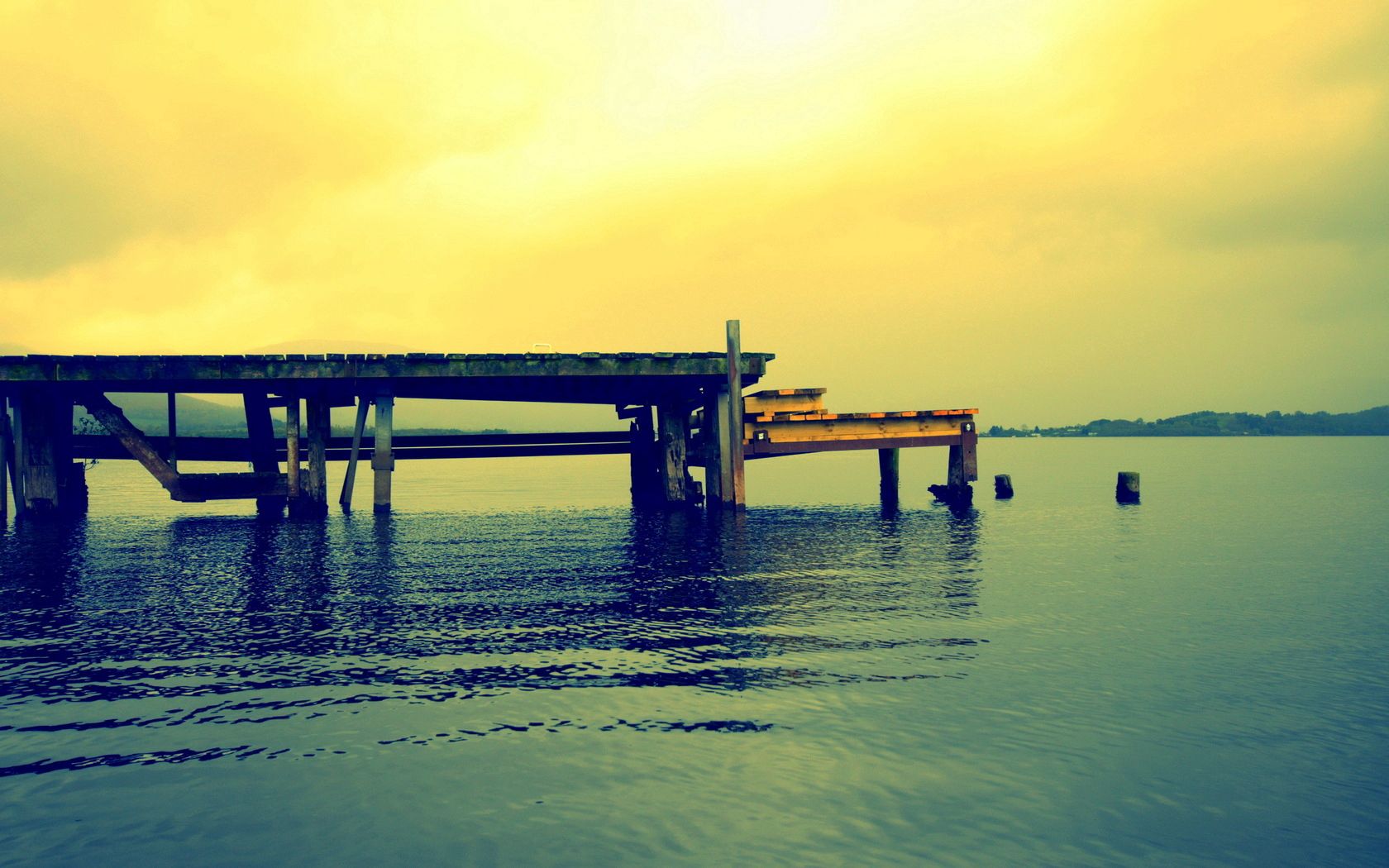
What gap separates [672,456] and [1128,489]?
1837 centimetres

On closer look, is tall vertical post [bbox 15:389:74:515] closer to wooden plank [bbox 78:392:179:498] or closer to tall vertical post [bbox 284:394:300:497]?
wooden plank [bbox 78:392:179:498]

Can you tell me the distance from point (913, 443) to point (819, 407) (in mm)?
3218

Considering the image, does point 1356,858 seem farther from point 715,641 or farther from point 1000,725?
point 715,641

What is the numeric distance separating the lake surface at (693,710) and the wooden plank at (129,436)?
5721 mm

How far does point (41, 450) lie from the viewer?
26156 mm

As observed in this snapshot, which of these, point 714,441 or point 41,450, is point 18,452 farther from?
point 714,441

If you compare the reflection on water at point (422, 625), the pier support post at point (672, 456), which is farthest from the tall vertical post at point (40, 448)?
the pier support post at point (672, 456)

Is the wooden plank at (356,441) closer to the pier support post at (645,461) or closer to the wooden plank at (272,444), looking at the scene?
the wooden plank at (272,444)

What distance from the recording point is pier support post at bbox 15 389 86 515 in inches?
1007

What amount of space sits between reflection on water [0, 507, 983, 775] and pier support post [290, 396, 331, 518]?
3609mm

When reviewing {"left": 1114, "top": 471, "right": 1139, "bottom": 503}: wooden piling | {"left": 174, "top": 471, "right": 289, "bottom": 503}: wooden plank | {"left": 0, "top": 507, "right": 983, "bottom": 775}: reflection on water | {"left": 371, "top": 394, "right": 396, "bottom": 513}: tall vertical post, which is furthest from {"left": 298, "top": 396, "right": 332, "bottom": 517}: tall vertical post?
{"left": 1114, "top": 471, "right": 1139, "bottom": 503}: wooden piling

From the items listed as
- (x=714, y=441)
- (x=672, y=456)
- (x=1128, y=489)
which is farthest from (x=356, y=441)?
(x=1128, y=489)

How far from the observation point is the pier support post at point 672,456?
28.7 metres

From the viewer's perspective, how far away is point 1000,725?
8.41 m
